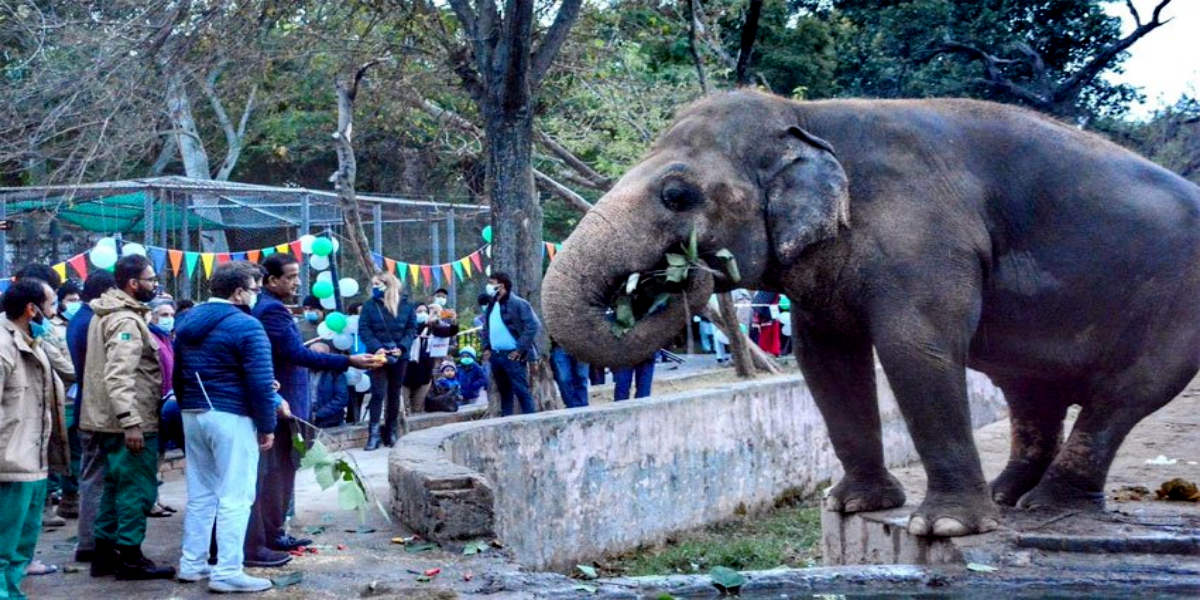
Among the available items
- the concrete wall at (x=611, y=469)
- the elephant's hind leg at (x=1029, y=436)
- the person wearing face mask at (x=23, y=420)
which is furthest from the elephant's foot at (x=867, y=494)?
the person wearing face mask at (x=23, y=420)

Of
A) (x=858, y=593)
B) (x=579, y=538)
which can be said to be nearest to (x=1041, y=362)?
(x=858, y=593)

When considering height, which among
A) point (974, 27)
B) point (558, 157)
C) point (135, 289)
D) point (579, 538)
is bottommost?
point (579, 538)

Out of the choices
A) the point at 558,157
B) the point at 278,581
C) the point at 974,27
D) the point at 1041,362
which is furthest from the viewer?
the point at 974,27

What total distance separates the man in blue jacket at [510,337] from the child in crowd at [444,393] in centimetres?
180

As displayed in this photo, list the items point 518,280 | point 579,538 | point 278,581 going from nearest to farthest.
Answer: point 278,581
point 579,538
point 518,280

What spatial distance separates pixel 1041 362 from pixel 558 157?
39.0 feet

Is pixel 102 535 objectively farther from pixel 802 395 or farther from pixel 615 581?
pixel 802 395

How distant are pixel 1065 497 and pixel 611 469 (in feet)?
11.7

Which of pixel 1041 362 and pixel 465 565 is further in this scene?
pixel 1041 362

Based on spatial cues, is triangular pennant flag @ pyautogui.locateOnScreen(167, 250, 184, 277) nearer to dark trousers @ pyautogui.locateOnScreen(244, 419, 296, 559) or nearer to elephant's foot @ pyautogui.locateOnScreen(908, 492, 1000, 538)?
dark trousers @ pyautogui.locateOnScreen(244, 419, 296, 559)

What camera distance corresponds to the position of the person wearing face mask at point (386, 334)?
46.0ft

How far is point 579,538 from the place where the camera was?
9.99 meters

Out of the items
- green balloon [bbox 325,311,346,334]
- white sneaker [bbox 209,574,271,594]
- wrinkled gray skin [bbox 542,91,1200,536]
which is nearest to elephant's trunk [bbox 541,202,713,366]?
wrinkled gray skin [bbox 542,91,1200,536]

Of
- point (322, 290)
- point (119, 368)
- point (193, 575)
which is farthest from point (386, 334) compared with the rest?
point (193, 575)
